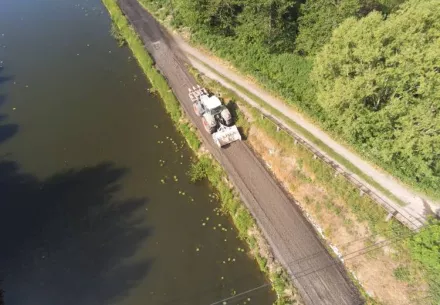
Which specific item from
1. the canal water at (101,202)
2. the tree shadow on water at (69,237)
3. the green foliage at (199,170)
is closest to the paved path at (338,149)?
the canal water at (101,202)

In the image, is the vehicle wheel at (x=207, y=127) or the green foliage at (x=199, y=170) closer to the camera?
the green foliage at (x=199, y=170)

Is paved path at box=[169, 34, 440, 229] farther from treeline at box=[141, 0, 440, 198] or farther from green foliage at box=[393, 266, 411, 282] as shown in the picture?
green foliage at box=[393, 266, 411, 282]

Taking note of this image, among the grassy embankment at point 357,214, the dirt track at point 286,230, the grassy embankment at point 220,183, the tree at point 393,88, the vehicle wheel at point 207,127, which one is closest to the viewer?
the grassy embankment at point 357,214

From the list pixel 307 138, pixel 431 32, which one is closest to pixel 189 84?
pixel 307 138

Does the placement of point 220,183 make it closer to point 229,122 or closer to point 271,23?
point 229,122

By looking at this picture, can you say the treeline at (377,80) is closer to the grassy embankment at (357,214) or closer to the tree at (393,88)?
the tree at (393,88)

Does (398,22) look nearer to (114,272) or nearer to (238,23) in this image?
(238,23)
